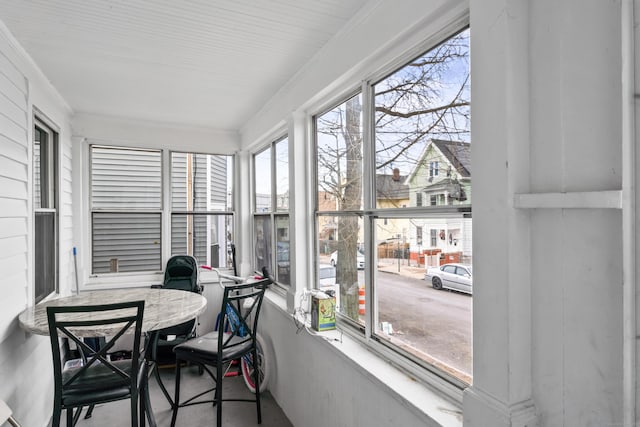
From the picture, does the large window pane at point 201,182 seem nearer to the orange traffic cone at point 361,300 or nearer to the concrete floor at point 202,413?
the concrete floor at point 202,413

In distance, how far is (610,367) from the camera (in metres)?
0.92

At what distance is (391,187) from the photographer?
1.84m

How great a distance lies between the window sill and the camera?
1357 millimetres

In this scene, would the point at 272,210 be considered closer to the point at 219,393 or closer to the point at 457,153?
the point at 219,393

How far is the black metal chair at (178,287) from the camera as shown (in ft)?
12.1

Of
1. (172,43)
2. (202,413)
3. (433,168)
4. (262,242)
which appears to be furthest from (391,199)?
(262,242)

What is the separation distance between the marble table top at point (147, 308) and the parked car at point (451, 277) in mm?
1612

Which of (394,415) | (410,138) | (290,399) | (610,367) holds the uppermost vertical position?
(410,138)

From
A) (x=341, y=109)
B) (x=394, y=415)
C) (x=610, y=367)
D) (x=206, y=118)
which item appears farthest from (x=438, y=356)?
(x=206, y=118)

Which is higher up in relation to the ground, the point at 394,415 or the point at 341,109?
the point at 341,109

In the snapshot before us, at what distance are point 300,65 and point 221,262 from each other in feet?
9.75

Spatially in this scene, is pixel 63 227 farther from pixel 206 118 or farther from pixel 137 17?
pixel 137 17

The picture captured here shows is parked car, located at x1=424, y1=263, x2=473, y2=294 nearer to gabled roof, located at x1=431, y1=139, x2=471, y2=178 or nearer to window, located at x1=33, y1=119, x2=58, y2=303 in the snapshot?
gabled roof, located at x1=431, y1=139, x2=471, y2=178

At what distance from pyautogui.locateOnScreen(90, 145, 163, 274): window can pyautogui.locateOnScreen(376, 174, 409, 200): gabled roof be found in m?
3.35
